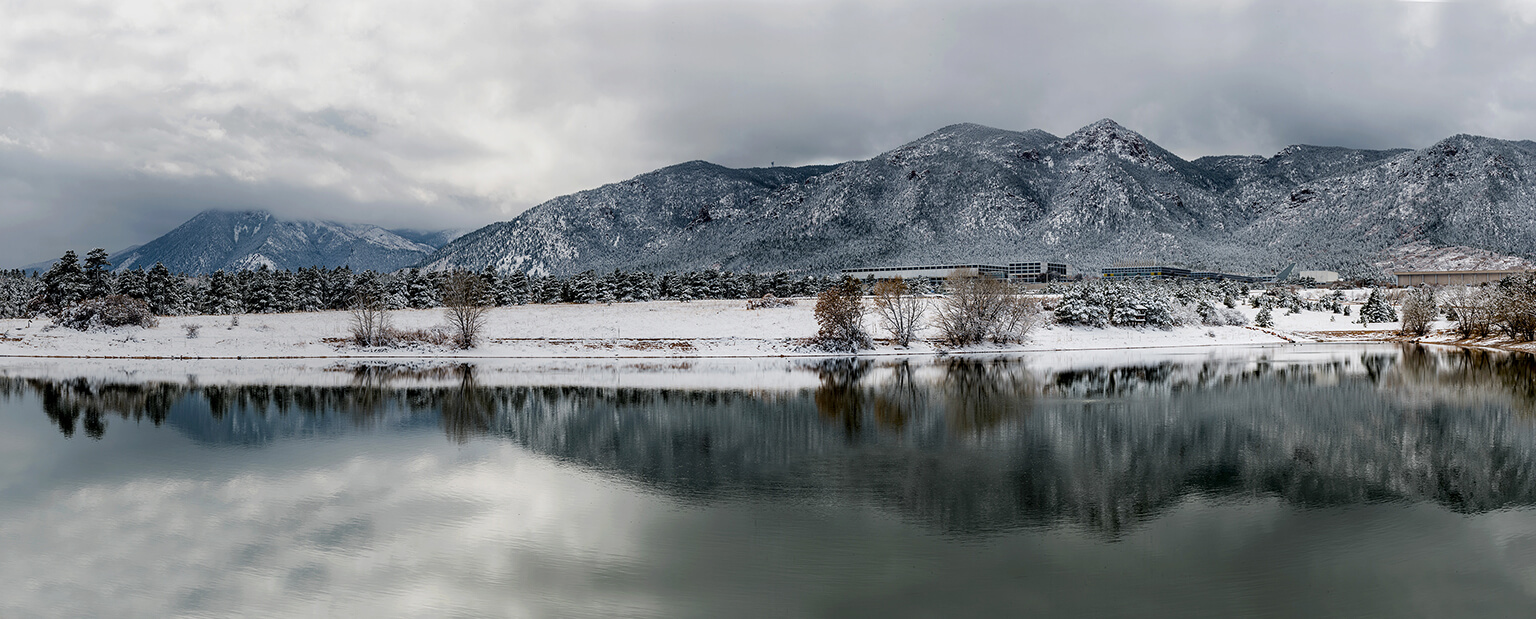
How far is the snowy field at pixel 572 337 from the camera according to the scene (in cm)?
6262

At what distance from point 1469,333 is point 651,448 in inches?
3577

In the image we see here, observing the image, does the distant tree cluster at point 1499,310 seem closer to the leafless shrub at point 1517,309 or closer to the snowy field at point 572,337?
the leafless shrub at point 1517,309

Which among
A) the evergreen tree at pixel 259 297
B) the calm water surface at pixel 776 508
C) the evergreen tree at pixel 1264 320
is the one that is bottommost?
the calm water surface at pixel 776 508

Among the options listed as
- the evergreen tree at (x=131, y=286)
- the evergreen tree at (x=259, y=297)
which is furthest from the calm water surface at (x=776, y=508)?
the evergreen tree at (x=259, y=297)

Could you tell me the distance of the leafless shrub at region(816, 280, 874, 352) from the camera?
217ft

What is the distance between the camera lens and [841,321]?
66.3m

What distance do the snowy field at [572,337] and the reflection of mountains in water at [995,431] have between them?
20.4 metres

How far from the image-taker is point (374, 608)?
36.8 ft

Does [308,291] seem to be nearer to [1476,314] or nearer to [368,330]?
[368,330]

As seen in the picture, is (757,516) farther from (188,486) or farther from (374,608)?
(188,486)

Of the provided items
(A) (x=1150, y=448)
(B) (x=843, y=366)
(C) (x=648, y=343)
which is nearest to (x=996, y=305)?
(B) (x=843, y=366)

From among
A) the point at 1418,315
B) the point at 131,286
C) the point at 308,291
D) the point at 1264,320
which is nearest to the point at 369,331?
the point at 131,286

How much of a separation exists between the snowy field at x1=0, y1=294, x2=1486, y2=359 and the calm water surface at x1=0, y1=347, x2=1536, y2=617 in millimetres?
31284

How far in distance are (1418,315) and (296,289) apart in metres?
131
